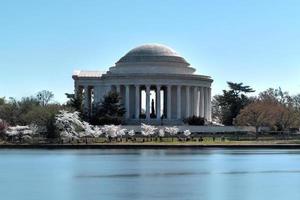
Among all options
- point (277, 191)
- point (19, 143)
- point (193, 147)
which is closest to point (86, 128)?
point (19, 143)

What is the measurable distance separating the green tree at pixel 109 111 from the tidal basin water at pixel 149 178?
2219 inches

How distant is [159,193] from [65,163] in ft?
85.1

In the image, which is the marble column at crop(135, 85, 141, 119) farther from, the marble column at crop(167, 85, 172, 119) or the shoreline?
the shoreline

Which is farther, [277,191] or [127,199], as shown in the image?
[277,191]

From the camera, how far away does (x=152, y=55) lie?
5876 inches

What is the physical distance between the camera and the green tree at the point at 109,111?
5138 inches

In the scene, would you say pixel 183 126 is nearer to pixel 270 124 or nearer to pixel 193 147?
pixel 270 124

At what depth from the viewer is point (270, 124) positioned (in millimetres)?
128000

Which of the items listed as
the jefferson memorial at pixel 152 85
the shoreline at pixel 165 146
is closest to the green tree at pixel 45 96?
the jefferson memorial at pixel 152 85

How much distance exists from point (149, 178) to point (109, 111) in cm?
8284

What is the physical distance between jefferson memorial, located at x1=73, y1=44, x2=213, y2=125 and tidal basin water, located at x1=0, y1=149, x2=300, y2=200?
233 ft

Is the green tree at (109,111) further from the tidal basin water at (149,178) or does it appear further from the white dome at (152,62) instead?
the tidal basin water at (149,178)

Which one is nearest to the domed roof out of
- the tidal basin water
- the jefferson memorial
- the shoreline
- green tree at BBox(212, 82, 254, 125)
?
the jefferson memorial

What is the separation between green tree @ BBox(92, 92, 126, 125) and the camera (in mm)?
130500
